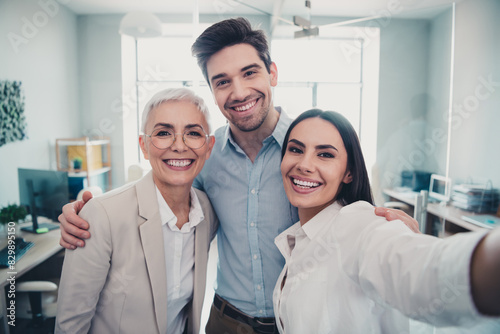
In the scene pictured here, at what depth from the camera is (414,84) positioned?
117 inches

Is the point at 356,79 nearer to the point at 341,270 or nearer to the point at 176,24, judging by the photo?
the point at 176,24

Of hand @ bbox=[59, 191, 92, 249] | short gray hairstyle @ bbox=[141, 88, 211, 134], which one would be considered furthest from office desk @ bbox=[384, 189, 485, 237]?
hand @ bbox=[59, 191, 92, 249]

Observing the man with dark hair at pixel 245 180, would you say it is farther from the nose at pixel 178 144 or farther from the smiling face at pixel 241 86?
the nose at pixel 178 144

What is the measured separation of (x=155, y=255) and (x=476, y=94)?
2.87m

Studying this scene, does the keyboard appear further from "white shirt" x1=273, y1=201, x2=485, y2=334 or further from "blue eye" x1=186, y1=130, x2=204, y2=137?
"white shirt" x1=273, y1=201, x2=485, y2=334

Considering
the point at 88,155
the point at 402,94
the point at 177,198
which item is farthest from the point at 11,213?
the point at 402,94

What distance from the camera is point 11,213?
2150 millimetres

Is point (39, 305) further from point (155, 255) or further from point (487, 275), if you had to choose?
point (487, 275)

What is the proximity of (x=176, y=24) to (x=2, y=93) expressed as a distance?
1.76 meters

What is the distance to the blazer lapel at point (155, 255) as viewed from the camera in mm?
1022

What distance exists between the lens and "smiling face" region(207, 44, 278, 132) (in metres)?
1.34

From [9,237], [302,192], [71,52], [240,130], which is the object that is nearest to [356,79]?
[240,130]

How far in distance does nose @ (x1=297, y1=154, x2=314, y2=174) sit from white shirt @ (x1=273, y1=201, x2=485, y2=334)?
197 mm

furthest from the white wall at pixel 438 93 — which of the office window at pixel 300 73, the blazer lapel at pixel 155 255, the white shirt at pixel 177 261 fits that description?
the blazer lapel at pixel 155 255
